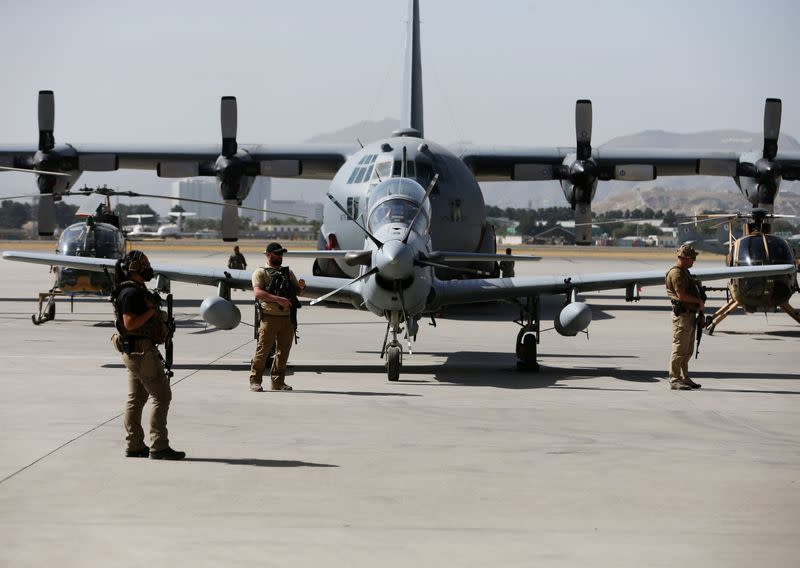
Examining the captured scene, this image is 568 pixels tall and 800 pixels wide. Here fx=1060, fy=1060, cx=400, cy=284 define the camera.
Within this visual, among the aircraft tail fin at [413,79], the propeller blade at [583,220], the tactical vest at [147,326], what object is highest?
the aircraft tail fin at [413,79]

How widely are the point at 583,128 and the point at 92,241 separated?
1512cm

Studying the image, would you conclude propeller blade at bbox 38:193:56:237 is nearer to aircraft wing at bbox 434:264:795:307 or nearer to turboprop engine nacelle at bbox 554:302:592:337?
aircraft wing at bbox 434:264:795:307

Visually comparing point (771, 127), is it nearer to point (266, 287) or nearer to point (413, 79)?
point (413, 79)

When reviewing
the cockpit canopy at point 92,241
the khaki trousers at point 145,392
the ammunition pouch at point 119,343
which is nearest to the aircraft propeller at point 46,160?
the cockpit canopy at point 92,241

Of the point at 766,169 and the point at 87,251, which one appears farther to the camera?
the point at 766,169

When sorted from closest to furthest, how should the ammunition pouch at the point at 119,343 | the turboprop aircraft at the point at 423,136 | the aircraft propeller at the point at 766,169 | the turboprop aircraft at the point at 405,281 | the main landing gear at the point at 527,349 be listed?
the ammunition pouch at the point at 119,343 → the turboprop aircraft at the point at 405,281 → the main landing gear at the point at 527,349 → the aircraft propeller at the point at 766,169 → the turboprop aircraft at the point at 423,136

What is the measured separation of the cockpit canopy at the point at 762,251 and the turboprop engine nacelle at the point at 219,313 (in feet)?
43.8

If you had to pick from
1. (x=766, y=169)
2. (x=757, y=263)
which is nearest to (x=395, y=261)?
(x=757, y=263)

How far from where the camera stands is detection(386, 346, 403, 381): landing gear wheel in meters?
14.8

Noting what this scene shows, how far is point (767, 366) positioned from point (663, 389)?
3940 millimetres

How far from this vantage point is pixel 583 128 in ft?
106

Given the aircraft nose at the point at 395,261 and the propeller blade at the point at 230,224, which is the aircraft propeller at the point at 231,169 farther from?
Result: the aircraft nose at the point at 395,261

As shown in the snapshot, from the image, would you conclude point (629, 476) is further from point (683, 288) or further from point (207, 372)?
point (207, 372)

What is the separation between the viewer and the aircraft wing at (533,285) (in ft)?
52.1
